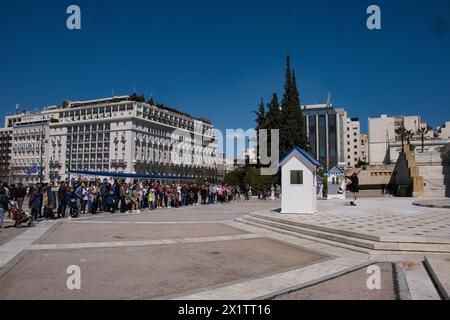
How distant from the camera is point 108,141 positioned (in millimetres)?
107188

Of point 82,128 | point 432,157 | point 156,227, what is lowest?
point 156,227

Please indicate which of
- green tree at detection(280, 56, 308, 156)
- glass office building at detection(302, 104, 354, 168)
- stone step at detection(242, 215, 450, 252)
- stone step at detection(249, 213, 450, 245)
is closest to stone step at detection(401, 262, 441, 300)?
stone step at detection(242, 215, 450, 252)

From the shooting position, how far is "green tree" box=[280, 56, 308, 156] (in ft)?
153

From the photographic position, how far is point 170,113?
119750 mm

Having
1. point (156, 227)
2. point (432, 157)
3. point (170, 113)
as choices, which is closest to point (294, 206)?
point (156, 227)

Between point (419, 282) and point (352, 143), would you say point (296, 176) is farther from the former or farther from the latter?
point (352, 143)

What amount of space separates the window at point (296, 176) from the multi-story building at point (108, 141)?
8557cm

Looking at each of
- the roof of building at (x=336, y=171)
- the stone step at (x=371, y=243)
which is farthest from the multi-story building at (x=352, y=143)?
the stone step at (x=371, y=243)

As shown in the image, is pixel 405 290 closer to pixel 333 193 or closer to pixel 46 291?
pixel 46 291

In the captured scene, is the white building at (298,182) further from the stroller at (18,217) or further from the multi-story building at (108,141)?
the multi-story building at (108,141)

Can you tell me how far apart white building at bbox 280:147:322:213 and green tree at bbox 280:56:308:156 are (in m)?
30.5

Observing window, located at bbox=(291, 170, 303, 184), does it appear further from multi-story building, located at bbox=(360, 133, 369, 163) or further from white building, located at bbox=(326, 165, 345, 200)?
multi-story building, located at bbox=(360, 133, 369, 163)
